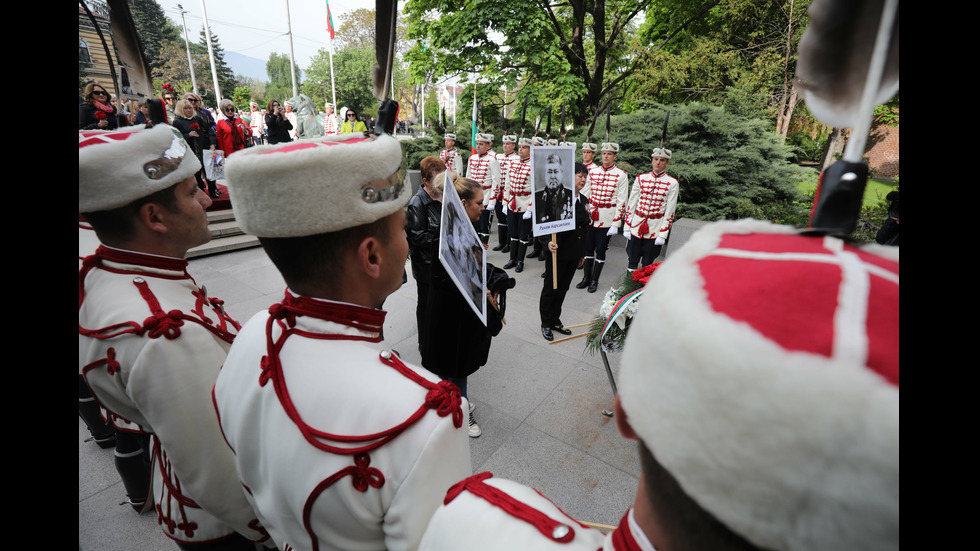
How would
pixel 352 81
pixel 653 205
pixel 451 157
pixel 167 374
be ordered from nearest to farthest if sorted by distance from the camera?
pixel 167 374, pixel 653 205, pixel 451 157, pixel 352 81

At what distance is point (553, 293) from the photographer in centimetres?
520

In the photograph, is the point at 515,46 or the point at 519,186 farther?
the point at 515,46

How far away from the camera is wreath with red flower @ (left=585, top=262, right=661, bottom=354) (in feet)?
10.0

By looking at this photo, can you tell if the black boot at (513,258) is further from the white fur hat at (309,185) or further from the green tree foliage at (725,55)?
the white fur hat at (309,185)

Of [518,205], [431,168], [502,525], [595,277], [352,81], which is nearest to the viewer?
[502,525]

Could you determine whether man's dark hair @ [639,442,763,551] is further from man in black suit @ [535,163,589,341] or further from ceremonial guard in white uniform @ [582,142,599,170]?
ceremonial guard in white uniform @ [582,142,599,170]

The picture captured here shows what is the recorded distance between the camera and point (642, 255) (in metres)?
7.48

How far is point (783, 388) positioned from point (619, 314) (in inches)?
107

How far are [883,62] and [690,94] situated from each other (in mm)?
13897

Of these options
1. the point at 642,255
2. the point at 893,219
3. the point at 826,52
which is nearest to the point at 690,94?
the point at 642,255

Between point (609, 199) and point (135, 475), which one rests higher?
point (609, 199)

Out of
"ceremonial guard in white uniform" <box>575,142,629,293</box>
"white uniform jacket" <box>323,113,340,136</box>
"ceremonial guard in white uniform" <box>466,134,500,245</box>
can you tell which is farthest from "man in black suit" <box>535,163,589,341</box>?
"white uniform jacket" <box>323,113,340,136</box>

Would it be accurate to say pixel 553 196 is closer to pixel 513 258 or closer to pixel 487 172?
pixel 513 258

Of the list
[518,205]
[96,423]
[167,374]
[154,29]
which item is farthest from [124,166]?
[154,29]
